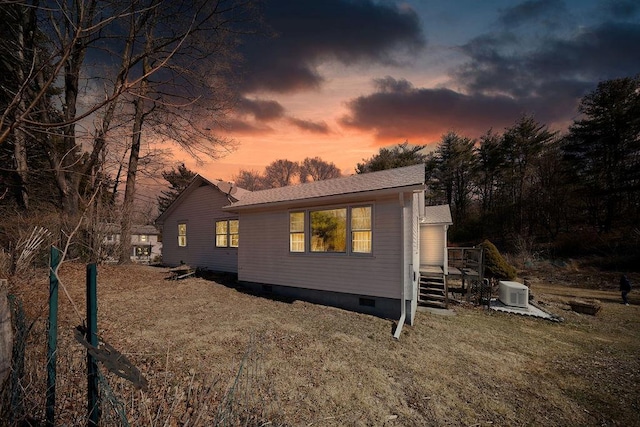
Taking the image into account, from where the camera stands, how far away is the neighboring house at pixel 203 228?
1464 centimetres

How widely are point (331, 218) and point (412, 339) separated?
436 cm

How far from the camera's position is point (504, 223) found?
2958cm

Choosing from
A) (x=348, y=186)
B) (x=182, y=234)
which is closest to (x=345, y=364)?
(x=348, y=186)

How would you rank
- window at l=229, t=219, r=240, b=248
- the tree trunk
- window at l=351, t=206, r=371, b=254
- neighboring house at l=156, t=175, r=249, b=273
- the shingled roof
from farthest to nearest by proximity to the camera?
neighboring house at l=156, t=175, r=249, b=273 → window at l=229, t=219, r=240, b=248 → the tree trunk → window at l=351, t=206, r=371, b=254 → the shingled roof

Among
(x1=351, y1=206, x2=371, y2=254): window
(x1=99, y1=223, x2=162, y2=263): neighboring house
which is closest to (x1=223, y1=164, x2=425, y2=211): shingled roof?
(x1=351, y1=206, x2=371, y2=254): window

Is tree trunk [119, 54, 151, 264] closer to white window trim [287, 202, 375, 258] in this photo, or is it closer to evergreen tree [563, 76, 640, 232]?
white window trim [287, 202, 375, 258]

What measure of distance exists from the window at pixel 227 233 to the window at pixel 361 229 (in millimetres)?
7977

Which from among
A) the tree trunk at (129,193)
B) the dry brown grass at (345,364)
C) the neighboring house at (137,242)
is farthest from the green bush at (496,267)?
the neighboring house at (137,242)

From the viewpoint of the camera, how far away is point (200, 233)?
1623 centimetres

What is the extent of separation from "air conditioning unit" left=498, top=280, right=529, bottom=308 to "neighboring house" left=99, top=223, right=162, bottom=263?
18225mm

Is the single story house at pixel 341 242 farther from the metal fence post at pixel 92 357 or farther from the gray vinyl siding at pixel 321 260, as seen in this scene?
the metal fence post at pixel 92 357

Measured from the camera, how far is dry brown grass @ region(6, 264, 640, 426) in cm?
379

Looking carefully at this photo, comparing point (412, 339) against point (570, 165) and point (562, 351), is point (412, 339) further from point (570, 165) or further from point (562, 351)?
point (570, 165)

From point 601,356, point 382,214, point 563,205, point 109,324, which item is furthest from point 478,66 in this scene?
point 109,324
